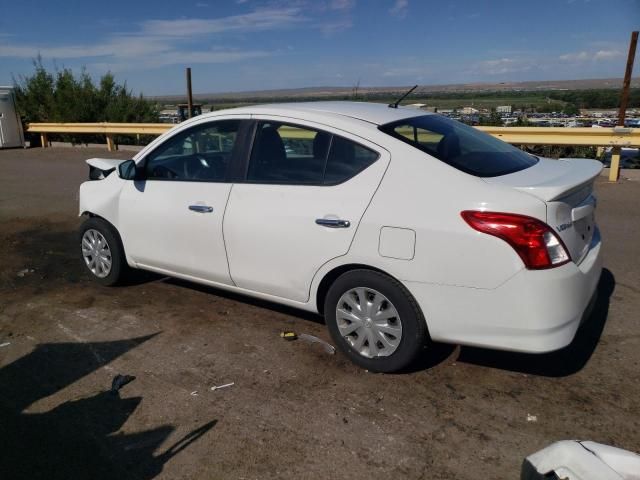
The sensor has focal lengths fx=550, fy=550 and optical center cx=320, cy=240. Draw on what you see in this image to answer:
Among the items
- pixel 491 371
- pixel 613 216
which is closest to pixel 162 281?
pixel 491 371

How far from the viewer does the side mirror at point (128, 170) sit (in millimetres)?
4680

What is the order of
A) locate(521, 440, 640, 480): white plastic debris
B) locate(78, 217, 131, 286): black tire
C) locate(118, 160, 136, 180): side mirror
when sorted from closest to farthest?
locate(521, 440, 640, 480): white plastic debris < locate(118, 160, 136, 180): side mirror < locate(78, 217, 131, 286): black tire

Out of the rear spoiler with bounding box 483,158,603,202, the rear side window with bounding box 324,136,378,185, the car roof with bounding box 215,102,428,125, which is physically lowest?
the rear spoiler with bounding box 483,158,603,202

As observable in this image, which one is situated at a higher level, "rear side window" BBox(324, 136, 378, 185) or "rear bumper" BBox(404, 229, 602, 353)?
"rear side window" BBox(324, 136, 378, 185)

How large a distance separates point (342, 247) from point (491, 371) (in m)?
1.30

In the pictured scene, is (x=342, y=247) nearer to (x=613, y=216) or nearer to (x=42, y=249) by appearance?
(x=42, y=249)

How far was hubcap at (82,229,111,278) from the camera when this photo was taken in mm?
5109

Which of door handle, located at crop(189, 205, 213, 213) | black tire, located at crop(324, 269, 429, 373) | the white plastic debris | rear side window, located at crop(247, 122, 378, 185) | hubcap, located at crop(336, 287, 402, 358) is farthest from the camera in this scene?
door handle, located at crop(189, 205, 213, 213)

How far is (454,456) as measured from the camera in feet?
9.14

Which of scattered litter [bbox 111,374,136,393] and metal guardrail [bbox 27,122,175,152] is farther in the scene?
metal guardrail [bbox 27,122,175,152]

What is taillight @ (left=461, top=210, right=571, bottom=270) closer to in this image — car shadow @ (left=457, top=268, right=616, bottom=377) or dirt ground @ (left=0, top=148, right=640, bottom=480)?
car shadow @ (left=457, top=268, right=616, bottom=377)

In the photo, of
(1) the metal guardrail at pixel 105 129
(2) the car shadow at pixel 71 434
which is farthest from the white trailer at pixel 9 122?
(2) the car shadow at pixel 71 434

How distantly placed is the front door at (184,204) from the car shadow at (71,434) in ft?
3.47

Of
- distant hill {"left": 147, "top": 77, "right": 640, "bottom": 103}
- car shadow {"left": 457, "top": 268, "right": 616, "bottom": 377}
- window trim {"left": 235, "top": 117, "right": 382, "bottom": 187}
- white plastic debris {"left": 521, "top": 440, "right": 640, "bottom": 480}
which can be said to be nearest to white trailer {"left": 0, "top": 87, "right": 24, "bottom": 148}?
distant hill {"left": 147, "top": 77, "right": 640, "bottom": 103}
